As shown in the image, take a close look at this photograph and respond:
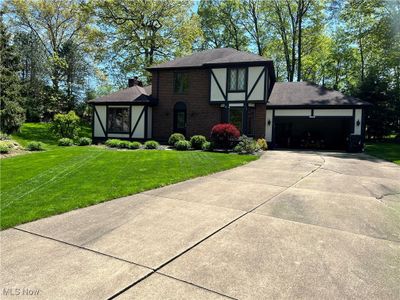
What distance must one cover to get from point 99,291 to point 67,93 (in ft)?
110

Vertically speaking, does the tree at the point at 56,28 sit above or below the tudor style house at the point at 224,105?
above

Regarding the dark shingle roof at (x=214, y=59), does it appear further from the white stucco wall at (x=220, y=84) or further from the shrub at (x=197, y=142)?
the shrub at (x=197, y=142)

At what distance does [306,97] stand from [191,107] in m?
8.14

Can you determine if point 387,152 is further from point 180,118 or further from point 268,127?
point 180,118

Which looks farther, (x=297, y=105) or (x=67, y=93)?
(x=67, y=93)

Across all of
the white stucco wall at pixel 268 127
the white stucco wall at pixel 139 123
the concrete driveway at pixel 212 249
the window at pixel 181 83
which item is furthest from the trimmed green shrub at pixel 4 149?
the white stucco wall at pixel 268 127

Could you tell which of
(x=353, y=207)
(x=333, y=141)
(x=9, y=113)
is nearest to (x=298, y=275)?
(x=353, y=207)

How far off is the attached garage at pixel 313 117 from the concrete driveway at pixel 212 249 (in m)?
13.7

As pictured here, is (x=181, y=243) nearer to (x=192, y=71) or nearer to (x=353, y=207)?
(x=353, y=207)

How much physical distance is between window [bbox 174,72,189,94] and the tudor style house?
0.07 meters

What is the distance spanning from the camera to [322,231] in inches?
172

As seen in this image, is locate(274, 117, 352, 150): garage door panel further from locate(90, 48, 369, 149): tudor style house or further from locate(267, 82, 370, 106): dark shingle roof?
locate(267, 82, 370, 106): dark shingle roof

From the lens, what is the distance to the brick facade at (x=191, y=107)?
20.3m

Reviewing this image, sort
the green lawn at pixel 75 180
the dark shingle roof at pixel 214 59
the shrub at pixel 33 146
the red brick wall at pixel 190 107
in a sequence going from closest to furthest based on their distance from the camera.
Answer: the green lawn at pixel 75 180 < the shrub at pixel 33 146 < the dark shingle roof at pixel 214 59 < the red brick wall at pixel 190 107
